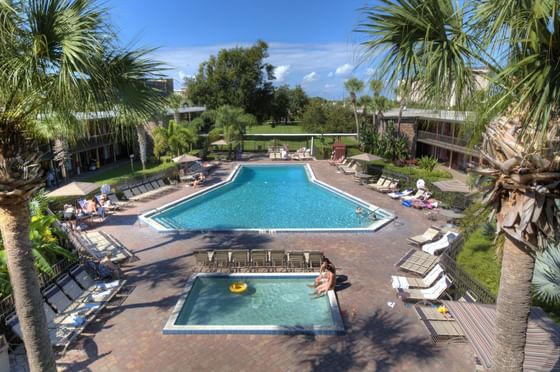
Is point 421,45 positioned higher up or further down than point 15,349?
higher up

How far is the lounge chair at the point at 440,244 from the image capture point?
42.6 ft

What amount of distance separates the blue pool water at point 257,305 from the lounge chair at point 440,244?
15.6ft

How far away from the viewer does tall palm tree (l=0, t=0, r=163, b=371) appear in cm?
408

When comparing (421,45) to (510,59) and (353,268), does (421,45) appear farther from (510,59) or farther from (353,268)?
(353,268)

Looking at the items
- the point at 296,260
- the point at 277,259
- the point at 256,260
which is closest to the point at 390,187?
the point at 296,260

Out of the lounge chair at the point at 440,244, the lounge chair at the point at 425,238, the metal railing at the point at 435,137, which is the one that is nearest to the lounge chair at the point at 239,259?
the lounge chair at the point at 440,244

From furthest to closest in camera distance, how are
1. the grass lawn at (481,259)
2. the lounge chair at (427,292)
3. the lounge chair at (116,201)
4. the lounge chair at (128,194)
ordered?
the lounge chair at (128,194) → the lounge chair at (116,201) → the grass lawn at (481,259) → the lounge chair at (427,292)

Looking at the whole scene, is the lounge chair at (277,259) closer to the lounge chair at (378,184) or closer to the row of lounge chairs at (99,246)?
the row of lounge chairs at (99,246)

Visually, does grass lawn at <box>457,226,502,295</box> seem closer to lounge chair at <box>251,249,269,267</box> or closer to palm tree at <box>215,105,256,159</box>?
lounge chair at <box>251,249,269,267</box>

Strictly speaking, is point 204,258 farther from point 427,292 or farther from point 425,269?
point 425,269

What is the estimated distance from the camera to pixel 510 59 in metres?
3.58

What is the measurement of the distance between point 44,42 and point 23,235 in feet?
7.86

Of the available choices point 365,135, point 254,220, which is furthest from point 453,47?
point 365,135

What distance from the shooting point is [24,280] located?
184 inches
